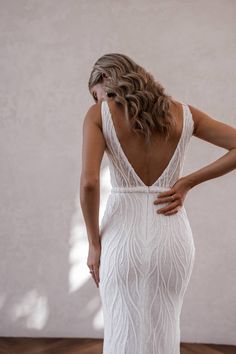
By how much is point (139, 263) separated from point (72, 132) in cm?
207

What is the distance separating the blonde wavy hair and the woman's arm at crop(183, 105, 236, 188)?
0.52ft

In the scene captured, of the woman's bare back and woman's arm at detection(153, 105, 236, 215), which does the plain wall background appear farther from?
the woman's bare back

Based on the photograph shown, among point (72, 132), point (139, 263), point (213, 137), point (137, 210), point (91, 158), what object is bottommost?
point (139, 263)

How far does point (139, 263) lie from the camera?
164 cm

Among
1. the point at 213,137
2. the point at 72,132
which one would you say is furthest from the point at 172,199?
the point at 72,132

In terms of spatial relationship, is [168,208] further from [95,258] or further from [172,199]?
[95,258]

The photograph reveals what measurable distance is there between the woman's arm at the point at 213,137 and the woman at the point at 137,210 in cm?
9

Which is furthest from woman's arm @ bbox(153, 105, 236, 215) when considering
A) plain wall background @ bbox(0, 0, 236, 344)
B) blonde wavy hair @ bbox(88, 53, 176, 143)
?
plain wall background @ bbox(0, 0, 236, 344)

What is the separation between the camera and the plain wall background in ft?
11.7

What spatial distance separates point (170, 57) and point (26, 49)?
107cm

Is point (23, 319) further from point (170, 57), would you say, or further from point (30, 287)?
point (170, 57)

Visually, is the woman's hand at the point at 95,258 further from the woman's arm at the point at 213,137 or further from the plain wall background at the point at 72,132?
the plain wall background at the point at 72,132

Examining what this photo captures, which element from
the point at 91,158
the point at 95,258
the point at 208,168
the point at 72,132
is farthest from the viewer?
the point at 72,132

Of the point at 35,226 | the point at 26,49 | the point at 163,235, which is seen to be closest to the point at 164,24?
the point at 26,49
